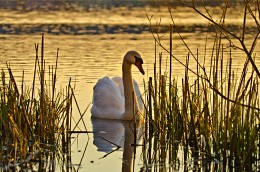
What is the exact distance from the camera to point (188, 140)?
10500mm

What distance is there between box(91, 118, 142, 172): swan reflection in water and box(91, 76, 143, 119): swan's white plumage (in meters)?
0.18

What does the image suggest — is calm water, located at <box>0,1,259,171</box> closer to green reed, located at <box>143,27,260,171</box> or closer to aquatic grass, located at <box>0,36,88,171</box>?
aquatic grass, located at <box>0,36,88,171</box>

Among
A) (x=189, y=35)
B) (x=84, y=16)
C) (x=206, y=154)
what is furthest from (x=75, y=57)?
(x=84, y=16)

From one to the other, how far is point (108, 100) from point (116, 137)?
8.04 feet

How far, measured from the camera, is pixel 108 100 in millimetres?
14461

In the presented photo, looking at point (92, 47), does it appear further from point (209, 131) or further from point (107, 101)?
point (209, 131)

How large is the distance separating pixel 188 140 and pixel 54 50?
14.1m

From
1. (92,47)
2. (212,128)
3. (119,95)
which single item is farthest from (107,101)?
(92,47)

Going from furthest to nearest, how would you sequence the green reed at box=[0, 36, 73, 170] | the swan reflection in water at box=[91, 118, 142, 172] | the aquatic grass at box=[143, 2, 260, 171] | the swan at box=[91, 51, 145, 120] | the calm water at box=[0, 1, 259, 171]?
the swan at box=[91, 51, 145, 120] → the calm water at box=[0, 1, 259, 171] → the swan reflection in water at box=[91, 118, 142, 172] → the green reed at box=[0, 36, 73, 170] → the aquatic grass at box=[143, 2, 260, 171]

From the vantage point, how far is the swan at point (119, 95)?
1391 centimetres

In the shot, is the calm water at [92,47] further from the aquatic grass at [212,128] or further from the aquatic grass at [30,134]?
the aquatic grass at [212,128]

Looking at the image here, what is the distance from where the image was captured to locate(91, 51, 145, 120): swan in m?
13.9

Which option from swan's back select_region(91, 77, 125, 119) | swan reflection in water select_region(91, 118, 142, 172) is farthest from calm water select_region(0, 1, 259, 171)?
swan's back select_region(91, 77, 125, 119)

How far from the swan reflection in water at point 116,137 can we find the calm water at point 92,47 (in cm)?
1
